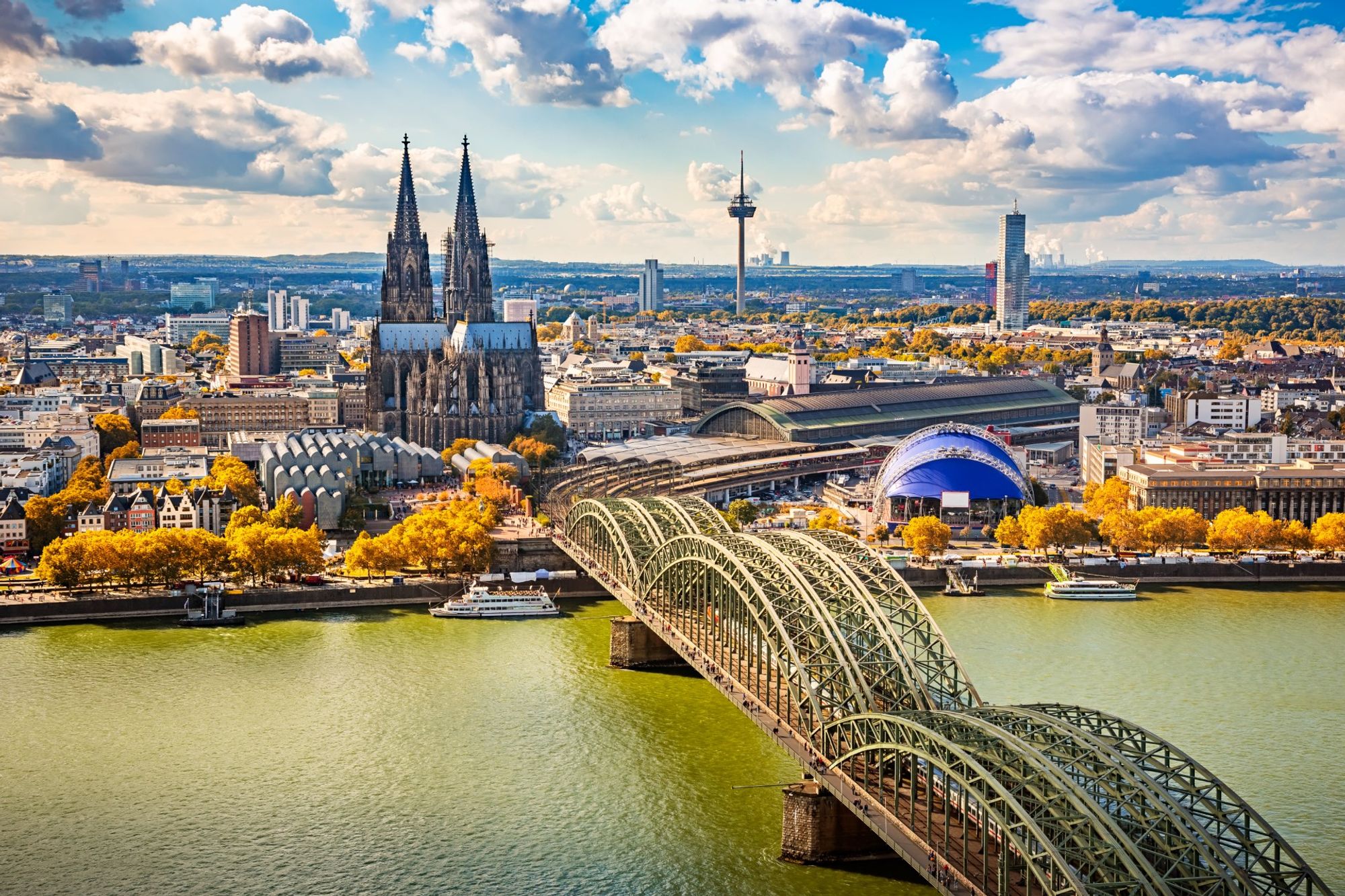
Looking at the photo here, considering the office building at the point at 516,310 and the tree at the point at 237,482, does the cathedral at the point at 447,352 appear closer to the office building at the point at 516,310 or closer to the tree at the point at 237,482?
the tree at the point at 237,482

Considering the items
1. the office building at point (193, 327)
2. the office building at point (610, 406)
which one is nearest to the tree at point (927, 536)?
the office building at point (610, 406)

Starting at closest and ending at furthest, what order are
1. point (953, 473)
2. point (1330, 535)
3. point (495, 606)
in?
point (495, 606), point (1330, 535), point (953, 473)

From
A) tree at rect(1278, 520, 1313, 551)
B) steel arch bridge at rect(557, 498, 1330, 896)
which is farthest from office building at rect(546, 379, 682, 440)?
steel arch bridge at rect(557, 498, 1330, 896)

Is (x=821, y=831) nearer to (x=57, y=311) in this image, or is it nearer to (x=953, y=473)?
(x=953, y=473)

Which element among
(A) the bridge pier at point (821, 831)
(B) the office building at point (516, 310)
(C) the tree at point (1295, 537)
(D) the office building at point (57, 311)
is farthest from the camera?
(D) the office building at point (57, 311)

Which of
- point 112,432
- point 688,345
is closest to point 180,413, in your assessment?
point 112,432
